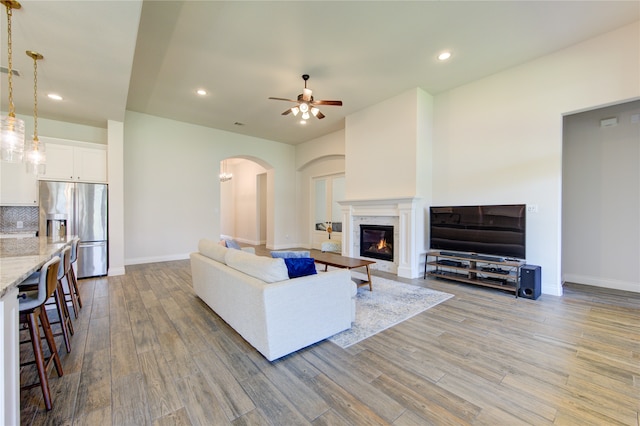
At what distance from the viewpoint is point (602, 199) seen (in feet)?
13.7

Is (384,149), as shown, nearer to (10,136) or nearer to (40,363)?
(10,136)

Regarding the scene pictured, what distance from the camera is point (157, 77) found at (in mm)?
4391

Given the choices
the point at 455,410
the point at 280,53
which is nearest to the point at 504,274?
the point at 455,410

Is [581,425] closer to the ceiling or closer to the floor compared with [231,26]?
closer to the floor


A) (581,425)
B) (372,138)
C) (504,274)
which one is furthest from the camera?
(372,138)

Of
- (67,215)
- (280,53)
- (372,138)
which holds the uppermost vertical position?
(280,53)

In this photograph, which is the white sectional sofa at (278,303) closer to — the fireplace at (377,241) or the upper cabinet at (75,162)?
the fireplace at (377,241)

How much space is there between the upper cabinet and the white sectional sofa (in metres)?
3.96

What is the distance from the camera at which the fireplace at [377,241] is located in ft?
17.5

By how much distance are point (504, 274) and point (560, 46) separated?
3336 millimetres

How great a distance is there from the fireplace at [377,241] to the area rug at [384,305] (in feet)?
2.84

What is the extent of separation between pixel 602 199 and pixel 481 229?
6.44 ft

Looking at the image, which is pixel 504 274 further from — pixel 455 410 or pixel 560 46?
pixel 560 46

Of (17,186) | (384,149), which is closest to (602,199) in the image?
(384,149)
